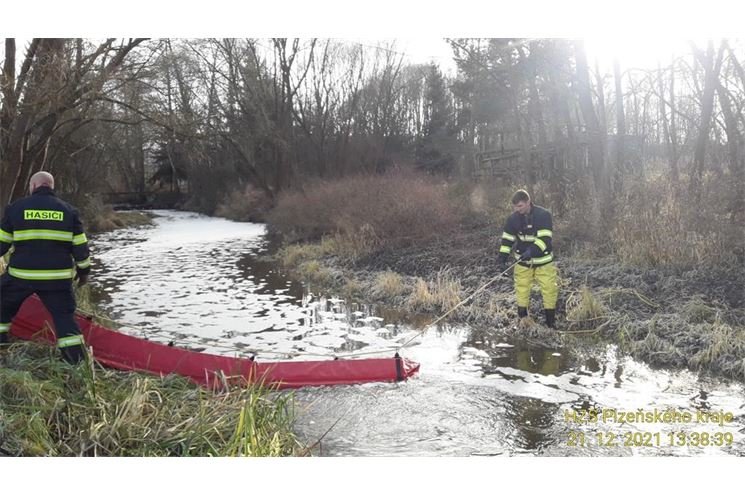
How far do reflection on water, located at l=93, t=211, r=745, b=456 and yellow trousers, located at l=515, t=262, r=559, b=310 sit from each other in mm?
582

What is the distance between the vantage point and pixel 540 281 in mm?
6297

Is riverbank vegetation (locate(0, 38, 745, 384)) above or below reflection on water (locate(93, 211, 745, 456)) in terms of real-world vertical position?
above

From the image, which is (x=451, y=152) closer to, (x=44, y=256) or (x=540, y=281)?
(x=540, y=281)

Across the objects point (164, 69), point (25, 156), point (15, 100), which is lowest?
point (25, 156)

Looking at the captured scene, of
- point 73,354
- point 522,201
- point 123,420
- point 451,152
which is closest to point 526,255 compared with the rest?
point 522,201

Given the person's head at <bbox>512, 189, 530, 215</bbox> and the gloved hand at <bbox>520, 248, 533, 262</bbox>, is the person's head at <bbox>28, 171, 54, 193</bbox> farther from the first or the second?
the gloved hand at <bbox>520, 248, 533, 262</bbox>

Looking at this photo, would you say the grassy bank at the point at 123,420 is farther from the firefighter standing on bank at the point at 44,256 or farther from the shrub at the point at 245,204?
the shrub at the point at 245,204

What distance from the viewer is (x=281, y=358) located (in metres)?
5.91

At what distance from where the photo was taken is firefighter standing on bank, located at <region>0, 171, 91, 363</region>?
4.12m

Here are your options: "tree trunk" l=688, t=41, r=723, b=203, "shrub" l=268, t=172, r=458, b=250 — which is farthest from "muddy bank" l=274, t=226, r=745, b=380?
"shrub" l=268, t=172, r=458, b=250

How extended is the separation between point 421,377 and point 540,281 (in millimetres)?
2128

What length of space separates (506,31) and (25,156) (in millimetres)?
6091

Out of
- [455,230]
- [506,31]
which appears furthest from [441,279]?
[506,31]

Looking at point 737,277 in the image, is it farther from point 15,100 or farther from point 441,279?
point 15,100
